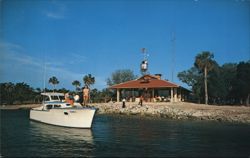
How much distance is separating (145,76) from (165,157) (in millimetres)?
35753

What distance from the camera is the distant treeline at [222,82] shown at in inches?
1944

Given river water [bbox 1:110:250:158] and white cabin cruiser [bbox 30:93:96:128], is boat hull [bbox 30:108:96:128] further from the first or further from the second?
river water [bbox 1:110:250:158]

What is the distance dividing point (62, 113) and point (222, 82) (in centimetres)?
4213

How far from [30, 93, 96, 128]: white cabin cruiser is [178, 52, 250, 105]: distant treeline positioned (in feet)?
98.6

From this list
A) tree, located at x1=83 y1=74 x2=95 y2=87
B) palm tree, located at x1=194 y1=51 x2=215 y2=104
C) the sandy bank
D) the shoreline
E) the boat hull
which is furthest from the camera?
tree, located at x1=83 y1=74 x2=95 y2=87

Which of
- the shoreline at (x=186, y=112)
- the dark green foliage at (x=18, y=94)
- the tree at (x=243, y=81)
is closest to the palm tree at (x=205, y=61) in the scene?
the tree at (x=243, y=81)

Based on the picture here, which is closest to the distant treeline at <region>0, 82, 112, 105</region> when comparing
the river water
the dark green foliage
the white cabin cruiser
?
→ the dark green foliage

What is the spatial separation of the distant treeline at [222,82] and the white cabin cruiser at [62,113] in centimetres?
3005

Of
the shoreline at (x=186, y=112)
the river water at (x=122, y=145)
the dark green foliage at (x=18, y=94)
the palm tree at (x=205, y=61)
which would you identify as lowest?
the river water at (x=122, y=145)

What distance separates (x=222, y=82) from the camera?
2263 inches

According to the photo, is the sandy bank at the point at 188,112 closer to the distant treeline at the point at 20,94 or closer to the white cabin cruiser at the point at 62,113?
the white cabin cruiser at the point at 62,113

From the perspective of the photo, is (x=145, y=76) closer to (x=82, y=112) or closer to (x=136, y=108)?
(x=136, y=108)

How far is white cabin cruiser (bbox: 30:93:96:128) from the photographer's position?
72.9ft

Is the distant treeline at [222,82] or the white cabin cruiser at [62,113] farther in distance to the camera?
the distant treeline at [222,82]
